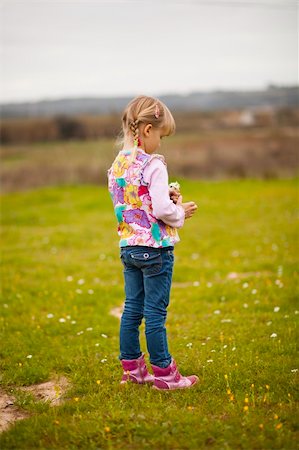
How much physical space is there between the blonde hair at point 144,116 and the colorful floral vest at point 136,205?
4.4 inches

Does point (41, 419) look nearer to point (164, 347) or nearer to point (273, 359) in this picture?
point (164, 347)

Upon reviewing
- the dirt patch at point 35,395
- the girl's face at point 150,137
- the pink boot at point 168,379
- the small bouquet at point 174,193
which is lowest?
the dirt patch at point 35,395

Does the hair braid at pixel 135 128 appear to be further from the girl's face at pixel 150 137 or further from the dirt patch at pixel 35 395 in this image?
the dirt patch at pixel 35 395

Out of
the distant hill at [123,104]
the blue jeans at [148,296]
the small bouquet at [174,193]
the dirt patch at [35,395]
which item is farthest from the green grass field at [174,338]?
the distant hill at [123,104]

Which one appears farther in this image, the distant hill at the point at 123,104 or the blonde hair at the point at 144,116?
the distant hill at the point at 123,104

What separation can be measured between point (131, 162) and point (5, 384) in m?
2.61

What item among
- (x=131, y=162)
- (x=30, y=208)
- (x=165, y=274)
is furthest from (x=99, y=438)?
(x=30, y=208)

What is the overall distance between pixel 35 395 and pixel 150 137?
2658mm

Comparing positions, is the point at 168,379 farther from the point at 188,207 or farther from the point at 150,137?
the point at 150,137

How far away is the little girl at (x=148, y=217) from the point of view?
4781 millimetres

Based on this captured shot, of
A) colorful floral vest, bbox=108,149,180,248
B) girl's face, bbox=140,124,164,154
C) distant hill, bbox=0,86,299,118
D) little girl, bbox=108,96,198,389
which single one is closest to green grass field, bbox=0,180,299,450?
little girl, bbox=108,96,198,389

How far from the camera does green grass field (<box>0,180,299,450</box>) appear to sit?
4.27 meters

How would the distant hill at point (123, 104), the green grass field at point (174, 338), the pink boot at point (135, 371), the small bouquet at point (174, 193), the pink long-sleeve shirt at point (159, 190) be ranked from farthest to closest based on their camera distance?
the distant hill at point (123, 104) → the pink boot at point (135, 371) → the small bouquet at point (174, 193) → the pink long-sleeve shirt at point (159, 190) → the green grass field at point (174, 338)

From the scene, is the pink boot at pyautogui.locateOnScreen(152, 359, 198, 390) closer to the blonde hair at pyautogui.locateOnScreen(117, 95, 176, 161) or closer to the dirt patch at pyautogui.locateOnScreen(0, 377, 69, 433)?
the dirt patch at pyautogui.locateOnScreen(0, 377, 69, 433)
